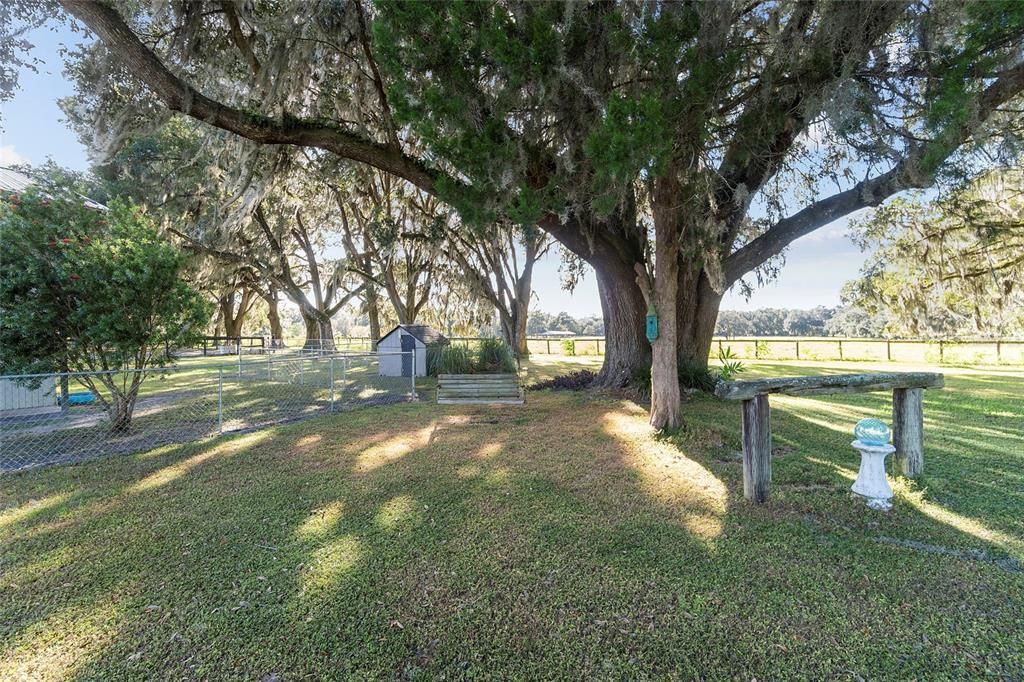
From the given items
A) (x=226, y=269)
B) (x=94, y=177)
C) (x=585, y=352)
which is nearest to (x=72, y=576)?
(x=94, y=177)

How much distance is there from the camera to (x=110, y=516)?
3.34 m

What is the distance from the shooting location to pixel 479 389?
796 centimetres

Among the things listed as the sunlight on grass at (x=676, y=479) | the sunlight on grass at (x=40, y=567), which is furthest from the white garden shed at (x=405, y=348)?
the sunlight on grass at (x=40, y=567)

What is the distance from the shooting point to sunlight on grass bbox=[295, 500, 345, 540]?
3.05 meters

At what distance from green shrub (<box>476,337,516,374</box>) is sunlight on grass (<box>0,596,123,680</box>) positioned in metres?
7.28

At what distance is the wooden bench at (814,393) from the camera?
336cm

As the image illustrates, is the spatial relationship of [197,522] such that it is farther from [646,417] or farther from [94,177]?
[94,177]

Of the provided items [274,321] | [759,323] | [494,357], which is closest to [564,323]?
[759,323]

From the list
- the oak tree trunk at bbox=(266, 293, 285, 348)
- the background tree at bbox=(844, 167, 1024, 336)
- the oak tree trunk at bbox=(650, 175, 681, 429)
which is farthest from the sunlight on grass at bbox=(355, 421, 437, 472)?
the oak tree trunk at bbox=(266, 293, 285, 348)

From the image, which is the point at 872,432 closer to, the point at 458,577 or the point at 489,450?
the point at 458,577

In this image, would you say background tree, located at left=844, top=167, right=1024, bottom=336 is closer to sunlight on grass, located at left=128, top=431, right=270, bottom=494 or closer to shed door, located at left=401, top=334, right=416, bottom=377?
shed door, located at left=401, top=334, right=416, bottom=377

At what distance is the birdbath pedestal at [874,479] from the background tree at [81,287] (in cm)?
714

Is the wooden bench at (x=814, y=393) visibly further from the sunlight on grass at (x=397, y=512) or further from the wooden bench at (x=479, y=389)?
the wooden bench at (x=479, y=389)

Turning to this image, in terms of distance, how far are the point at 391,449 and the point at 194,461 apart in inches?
81.6
